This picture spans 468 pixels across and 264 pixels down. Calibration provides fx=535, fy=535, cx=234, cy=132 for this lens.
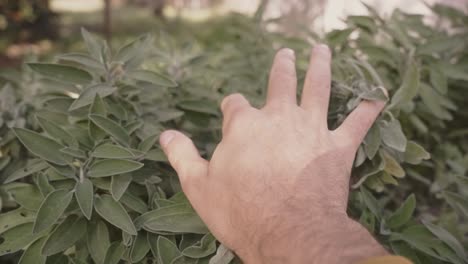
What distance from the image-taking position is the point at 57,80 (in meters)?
0.96

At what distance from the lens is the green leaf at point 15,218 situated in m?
0.85

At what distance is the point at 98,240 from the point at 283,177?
1.02 feet

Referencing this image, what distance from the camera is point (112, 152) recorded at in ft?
2.70

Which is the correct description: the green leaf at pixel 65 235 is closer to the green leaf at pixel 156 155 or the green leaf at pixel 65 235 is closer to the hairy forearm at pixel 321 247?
the green leaf at pixel 156 155

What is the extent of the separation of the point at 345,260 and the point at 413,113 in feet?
2.12

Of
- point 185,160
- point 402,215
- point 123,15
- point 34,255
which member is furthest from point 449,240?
point 123,15

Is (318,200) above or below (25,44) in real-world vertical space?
above

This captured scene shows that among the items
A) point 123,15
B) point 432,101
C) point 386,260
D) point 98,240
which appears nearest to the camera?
point 386,260

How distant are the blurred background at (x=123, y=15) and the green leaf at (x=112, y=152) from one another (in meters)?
0.61

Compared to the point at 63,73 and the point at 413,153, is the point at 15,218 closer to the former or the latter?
the point at 63,73

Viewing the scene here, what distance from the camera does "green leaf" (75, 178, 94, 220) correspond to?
77 cm

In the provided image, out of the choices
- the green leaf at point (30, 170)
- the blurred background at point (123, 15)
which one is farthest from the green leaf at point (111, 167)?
the blurred background at point (123, 15)

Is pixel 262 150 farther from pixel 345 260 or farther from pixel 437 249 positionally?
pixel 437 249

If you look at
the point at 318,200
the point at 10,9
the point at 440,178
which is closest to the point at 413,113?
the point at 440,178
